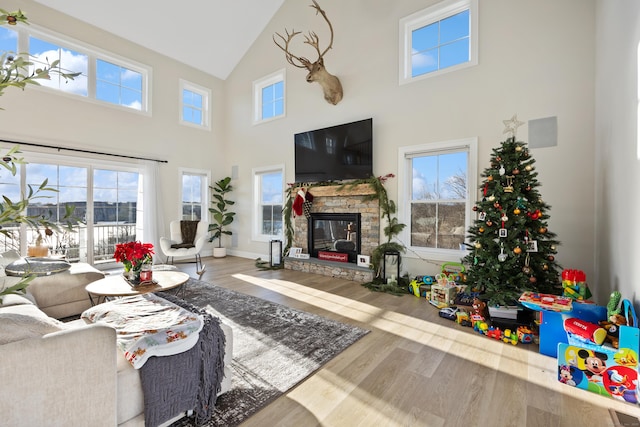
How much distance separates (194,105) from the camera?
6.71 m

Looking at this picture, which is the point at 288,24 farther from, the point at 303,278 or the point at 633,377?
the point at 633,377

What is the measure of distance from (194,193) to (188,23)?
3.32m

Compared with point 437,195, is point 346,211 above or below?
below

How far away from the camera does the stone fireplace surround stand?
4641mm

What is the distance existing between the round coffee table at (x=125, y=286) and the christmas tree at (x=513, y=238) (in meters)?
2.92

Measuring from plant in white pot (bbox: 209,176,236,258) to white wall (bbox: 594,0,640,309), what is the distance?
6.07 metres

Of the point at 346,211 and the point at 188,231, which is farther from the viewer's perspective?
the point at 188,231

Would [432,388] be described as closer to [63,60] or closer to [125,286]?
[125,286]

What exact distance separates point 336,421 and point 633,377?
5.87 feet

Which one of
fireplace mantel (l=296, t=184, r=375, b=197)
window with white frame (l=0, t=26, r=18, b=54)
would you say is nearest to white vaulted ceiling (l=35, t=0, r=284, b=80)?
window with white frame (l=0, t=26, r=18, b=54)

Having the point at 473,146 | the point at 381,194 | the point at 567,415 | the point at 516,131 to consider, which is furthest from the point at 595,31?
the point at 567,415

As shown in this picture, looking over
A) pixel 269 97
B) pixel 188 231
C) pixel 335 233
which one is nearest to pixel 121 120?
pixel 188 231

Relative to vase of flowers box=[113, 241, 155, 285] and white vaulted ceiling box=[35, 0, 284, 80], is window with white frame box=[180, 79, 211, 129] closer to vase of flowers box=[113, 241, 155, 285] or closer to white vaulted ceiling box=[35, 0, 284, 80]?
white vaulted ceiling box=[35, 0, 284, 80]

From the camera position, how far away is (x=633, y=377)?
5.88 feet
